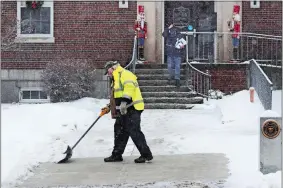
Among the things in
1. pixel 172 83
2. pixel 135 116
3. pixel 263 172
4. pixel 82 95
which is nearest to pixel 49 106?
pixel 82 95

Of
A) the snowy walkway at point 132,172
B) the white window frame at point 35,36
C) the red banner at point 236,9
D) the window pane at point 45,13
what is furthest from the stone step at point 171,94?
the snowy walkway at point 132,172

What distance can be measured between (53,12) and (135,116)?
11.0 meters

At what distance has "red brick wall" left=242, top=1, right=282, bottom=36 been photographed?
18.6 metres

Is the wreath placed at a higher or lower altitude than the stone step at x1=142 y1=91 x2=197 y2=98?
higher

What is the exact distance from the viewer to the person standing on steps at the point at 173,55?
16.2 meters

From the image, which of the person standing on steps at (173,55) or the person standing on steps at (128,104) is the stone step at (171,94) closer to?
the person standing on steps at (173,55)

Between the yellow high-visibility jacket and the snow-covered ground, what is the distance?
1.44 meters

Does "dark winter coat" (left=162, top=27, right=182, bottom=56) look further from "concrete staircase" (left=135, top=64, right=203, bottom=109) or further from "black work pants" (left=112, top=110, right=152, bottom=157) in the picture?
"black work pants" (left=112, top=110, right=152, bottom=157)

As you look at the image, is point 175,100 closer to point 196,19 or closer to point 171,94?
point 171,94

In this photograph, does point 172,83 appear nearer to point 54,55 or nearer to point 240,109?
point 240,109

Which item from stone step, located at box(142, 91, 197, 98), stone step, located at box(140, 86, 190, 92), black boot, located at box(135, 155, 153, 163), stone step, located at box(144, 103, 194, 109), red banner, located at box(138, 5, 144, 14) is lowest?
black boot, located at box(135, 155, 153, 163)

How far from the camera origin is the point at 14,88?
18406mm

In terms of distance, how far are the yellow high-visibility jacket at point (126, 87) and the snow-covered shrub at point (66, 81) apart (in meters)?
7.29

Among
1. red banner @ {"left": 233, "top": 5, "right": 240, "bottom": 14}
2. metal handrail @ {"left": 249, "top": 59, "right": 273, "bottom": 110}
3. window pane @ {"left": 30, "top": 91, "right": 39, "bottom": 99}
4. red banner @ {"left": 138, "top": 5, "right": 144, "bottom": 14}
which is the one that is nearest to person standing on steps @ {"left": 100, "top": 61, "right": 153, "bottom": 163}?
metal handrail @ {"left": 249, "top": 59, "right": 273, "bottom": 110}
